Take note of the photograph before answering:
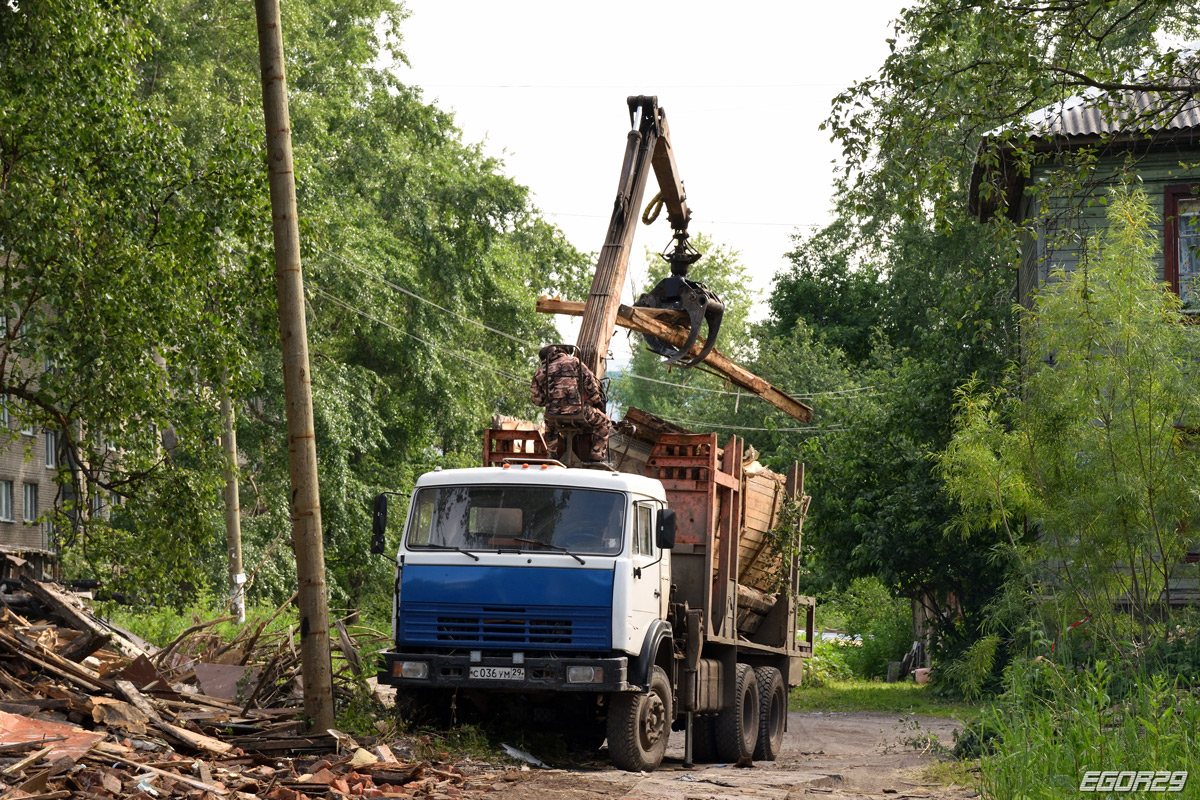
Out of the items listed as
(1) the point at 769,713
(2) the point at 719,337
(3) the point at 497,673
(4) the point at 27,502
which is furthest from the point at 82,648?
(2) the point at 719,337

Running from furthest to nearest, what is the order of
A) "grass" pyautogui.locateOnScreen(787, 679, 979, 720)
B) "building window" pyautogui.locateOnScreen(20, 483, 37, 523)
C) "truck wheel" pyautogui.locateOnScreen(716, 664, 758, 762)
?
"building window" pyautogui.locateOnScreen(20, 483, 37, 523) → "grass" pyautogui.locateOnScreen(787, 679, 979, 720) → "truck wheel" pyautogui.locateOnScreen(716, 664, 758, 762)

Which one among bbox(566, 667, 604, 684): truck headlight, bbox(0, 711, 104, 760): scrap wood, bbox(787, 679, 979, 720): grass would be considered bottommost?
bbox(787, 679, 979, 720): grass

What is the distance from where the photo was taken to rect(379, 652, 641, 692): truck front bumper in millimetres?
11312

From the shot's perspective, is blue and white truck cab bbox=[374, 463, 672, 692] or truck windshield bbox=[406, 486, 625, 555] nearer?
blue and white truck cab bbox=[374, 463, 672, 692]

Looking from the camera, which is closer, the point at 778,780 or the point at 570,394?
the point at 778,780

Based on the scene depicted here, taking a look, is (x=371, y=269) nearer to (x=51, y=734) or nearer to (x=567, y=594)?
(x=567, y=594)

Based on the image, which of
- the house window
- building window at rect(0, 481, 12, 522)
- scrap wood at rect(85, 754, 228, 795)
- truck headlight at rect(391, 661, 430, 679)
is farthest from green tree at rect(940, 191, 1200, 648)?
building window at rect(0, 481, 12, 522)

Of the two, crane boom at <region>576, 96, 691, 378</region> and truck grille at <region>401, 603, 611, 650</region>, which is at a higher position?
crane boom at <region>576, 96, 691, 378</region>

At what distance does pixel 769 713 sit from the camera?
1531 cm

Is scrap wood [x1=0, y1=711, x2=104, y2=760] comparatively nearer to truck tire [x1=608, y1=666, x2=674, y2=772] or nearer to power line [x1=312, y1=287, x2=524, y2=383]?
truck tire [x1=608, y1=666, x2=674, y2=772]

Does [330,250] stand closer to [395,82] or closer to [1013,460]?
[395,82]

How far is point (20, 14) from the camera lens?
1284 cm

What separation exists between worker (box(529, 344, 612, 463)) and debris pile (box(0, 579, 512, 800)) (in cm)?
325

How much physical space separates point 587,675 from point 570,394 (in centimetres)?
286
